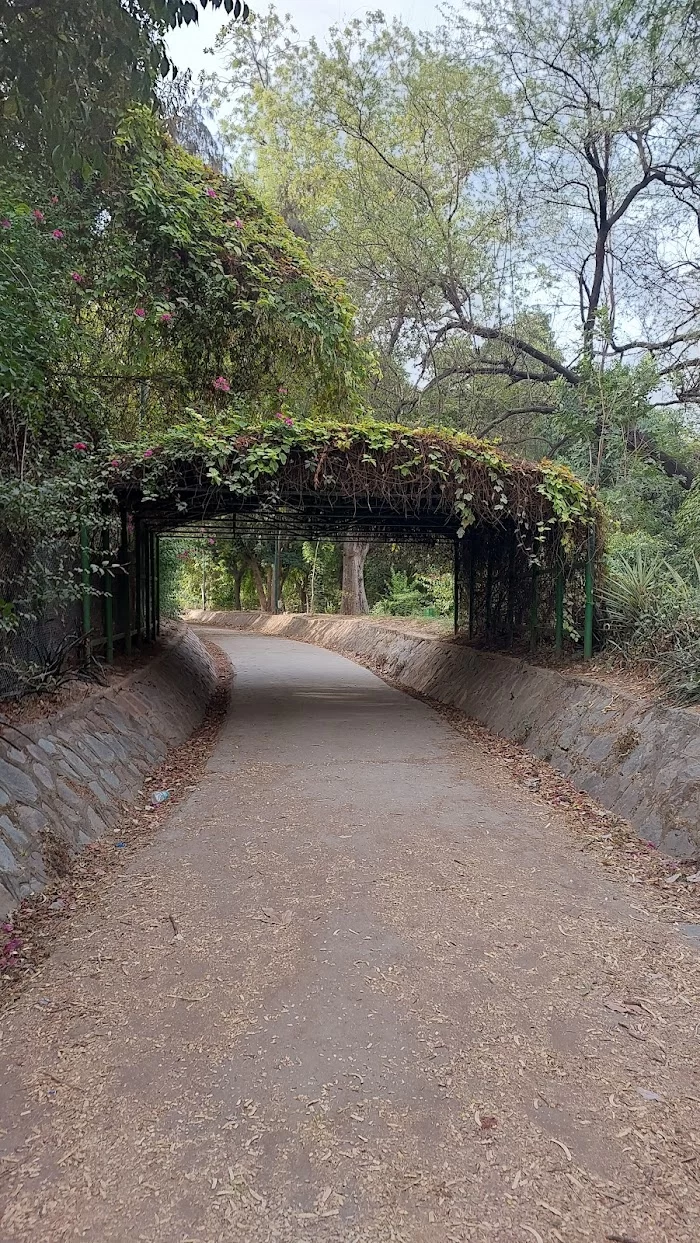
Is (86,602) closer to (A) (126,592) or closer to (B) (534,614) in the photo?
(A) (126,592)

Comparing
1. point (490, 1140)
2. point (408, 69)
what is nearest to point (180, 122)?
point (408, 69)

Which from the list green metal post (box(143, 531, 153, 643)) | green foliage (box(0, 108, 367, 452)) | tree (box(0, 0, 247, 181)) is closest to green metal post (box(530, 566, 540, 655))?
green foliage (box(0, 108, 367, 452))

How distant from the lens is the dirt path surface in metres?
1.87

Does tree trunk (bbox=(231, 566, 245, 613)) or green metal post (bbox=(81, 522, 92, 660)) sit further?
tree trunk (bbox=(231, 566, 245, 613))

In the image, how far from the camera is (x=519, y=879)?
404 cm

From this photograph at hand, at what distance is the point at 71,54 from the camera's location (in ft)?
10.1

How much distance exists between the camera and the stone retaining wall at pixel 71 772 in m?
3.81

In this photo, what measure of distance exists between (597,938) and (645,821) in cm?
166

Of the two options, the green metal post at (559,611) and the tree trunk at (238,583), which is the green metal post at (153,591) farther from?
the tree trunk at (238,583)

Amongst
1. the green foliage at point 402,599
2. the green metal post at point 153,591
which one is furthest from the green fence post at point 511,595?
the green foliage at point 402,599

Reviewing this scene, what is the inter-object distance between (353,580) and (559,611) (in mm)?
15209

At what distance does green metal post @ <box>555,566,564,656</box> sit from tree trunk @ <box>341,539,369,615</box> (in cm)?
1482

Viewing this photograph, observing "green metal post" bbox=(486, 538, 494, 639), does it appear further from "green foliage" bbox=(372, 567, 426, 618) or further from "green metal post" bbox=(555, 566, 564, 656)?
"green foliage" bbox=(372, 567, 426, 618)

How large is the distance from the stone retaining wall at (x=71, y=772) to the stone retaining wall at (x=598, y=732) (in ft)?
11.9
